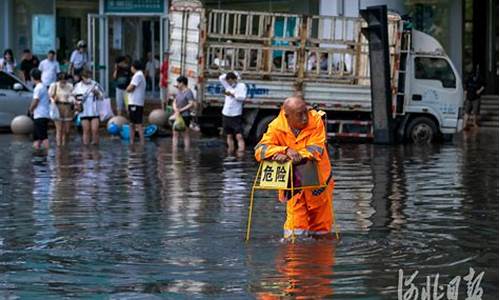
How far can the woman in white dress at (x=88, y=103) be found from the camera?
23.9 meters

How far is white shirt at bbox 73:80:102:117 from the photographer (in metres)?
23.9

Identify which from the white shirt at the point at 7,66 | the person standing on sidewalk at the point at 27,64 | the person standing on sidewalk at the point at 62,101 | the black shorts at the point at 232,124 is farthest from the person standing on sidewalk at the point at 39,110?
the person standing on sidewalk at the point at 27,64

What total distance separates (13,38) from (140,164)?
17.3m

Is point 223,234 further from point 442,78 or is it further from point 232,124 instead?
point 442,78

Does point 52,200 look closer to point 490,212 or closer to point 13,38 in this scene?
point 490,212

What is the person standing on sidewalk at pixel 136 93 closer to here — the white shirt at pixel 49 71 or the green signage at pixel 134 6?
the white shirt at pixel 49 71

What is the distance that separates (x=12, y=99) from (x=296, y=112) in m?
19.8

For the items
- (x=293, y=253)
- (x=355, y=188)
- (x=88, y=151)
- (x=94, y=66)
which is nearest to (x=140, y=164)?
(x=88, y=151)

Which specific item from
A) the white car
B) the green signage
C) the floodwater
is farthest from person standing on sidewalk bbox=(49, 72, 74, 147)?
the green signage

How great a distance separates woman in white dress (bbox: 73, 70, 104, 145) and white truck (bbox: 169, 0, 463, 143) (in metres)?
2.43

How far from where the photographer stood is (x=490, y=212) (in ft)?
43.6

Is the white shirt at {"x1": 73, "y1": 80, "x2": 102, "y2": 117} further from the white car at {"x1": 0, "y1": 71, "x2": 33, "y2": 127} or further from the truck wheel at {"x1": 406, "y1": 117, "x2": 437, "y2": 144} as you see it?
the truck wheel at {"x1": 406, "y1": 117, "x2": 437, "y2": 144}

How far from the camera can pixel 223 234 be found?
11586 mm

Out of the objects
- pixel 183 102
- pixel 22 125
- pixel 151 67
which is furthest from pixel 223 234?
pixel 151 67
